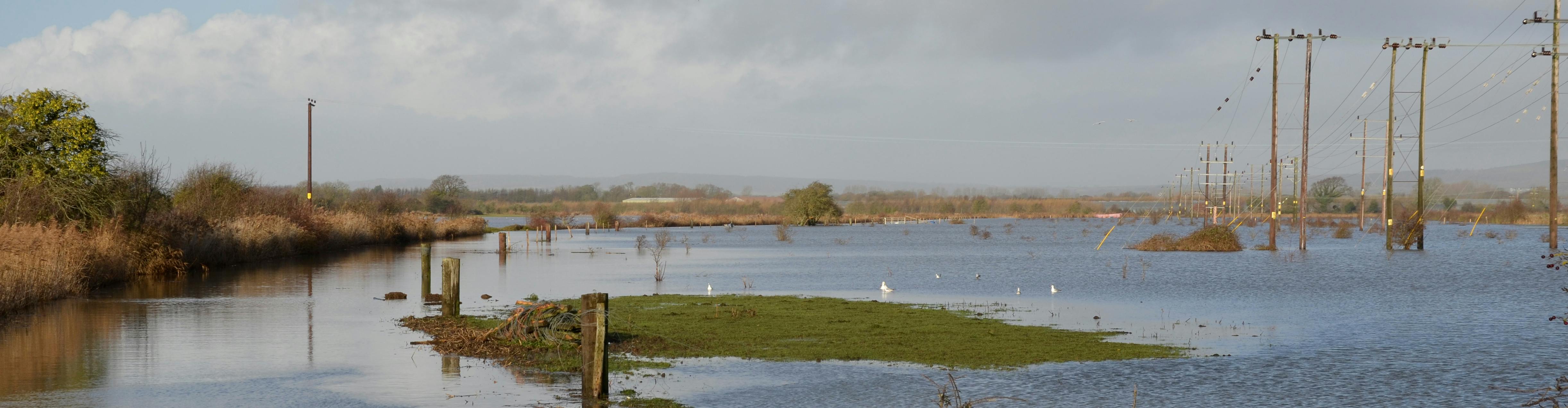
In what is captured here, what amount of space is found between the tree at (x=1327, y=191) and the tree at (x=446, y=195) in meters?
103

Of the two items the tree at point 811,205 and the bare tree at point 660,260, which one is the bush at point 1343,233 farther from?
the tree at point 811,205

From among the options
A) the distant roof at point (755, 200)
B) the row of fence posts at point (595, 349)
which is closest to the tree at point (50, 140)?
the row of fence posts at point (595, 349)

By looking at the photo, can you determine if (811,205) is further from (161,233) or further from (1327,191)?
(161,233)

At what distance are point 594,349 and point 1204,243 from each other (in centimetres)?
3887

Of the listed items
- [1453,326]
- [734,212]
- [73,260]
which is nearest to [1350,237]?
[1453,326]

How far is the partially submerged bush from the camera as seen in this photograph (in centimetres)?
4388

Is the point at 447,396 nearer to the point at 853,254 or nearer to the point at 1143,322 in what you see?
the point at 1143,322

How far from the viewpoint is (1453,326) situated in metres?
16.9

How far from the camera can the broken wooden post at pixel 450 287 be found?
16953 millimetres

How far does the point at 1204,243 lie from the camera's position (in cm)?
4428

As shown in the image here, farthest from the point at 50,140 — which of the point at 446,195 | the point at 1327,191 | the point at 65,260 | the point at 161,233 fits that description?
the point at 1327,191

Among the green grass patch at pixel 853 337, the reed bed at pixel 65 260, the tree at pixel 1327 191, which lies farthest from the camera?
the tree at pixel 1327 191

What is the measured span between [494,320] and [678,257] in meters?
26.3

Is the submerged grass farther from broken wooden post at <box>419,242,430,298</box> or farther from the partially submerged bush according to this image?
the partially submerged bush
